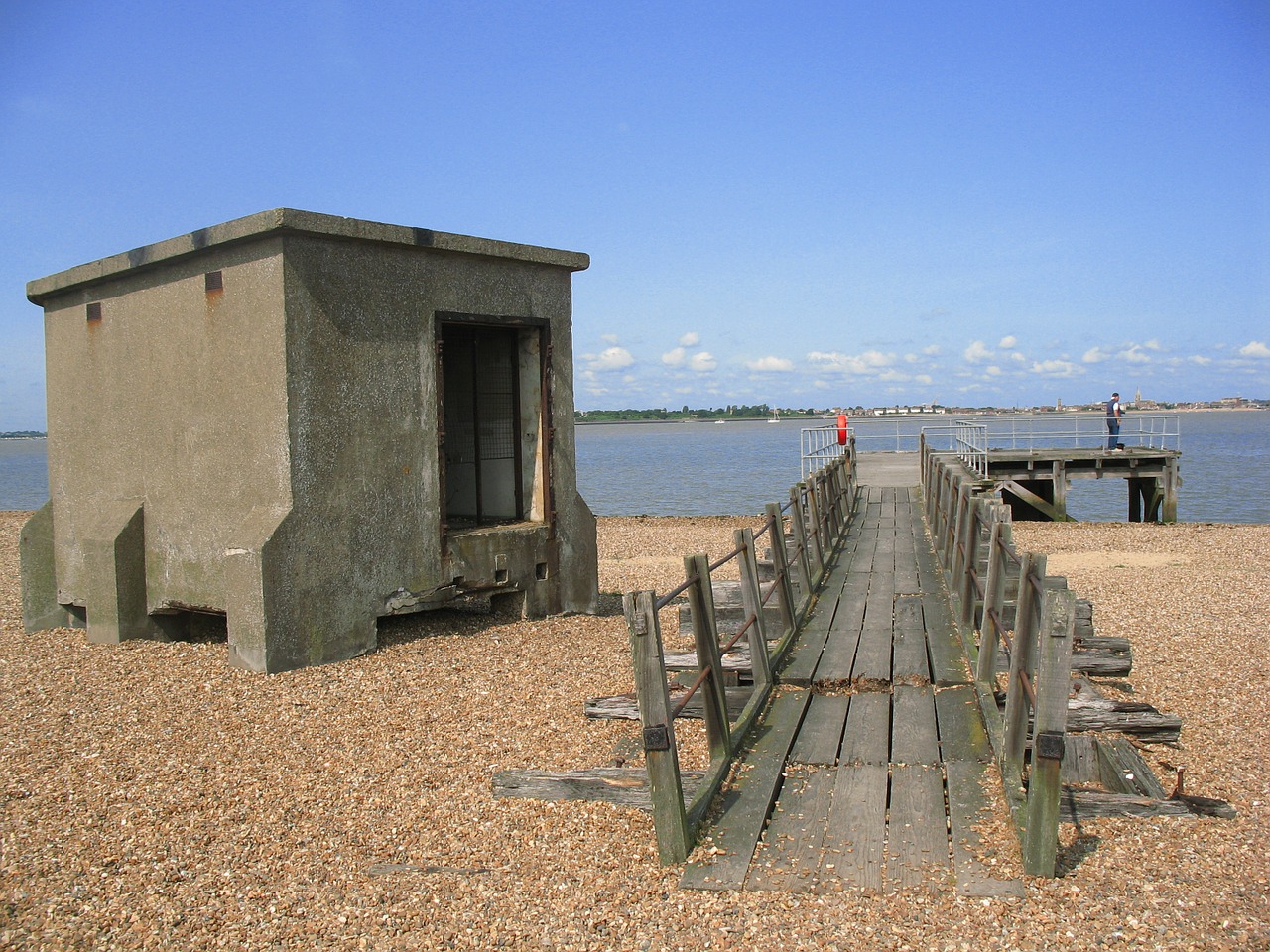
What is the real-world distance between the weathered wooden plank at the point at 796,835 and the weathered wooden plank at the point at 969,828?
0.55 meters

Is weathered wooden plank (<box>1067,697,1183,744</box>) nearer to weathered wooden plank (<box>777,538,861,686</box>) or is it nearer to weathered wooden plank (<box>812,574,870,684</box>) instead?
weathered wooden plank (<box>812,574,870,684</box>)

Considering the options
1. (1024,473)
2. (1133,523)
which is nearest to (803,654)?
(1133,523)

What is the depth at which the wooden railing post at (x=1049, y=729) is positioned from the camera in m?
4.09

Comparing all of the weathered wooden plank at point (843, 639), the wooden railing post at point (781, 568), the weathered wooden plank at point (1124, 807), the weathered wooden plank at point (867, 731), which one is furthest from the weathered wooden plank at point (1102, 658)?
the weathered wooden plank at point (1124, 807)

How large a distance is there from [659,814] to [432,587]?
526cm

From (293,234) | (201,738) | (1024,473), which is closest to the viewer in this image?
(201,738)

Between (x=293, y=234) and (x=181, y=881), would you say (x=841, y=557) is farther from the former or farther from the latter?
(x=181, y=881)

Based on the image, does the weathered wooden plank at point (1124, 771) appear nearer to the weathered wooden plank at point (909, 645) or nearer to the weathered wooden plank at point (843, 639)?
the weathered wooden plank at point (909, 645)

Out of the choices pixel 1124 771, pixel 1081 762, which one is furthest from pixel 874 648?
pixel 1124 771

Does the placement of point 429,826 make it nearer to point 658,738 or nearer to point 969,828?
point 658,738

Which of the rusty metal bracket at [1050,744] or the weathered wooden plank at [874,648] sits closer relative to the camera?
the rusty metal bracket at [1050,744]

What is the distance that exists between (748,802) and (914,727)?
4.55ft

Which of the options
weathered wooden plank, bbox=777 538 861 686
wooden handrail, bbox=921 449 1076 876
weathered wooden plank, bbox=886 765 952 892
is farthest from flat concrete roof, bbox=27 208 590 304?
weathered wooden plank, bbox=886 765 952 892

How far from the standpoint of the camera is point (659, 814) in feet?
14.7
